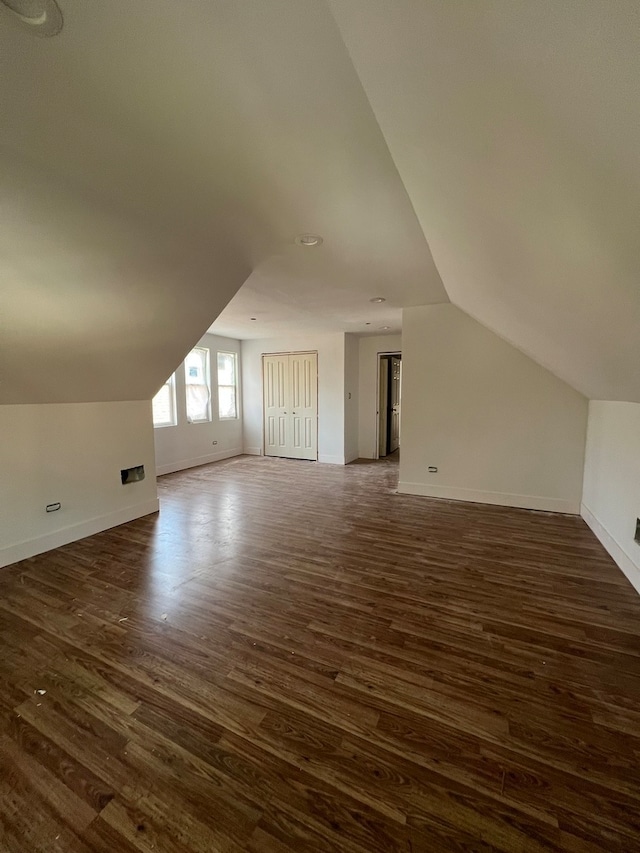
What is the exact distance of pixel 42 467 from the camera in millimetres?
2902

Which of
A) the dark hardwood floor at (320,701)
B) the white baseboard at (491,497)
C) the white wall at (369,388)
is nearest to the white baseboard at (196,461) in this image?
the white wall at (369,388)

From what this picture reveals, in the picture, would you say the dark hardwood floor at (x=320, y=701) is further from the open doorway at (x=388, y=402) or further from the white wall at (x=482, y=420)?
the open doorway at (x=388, y=402)

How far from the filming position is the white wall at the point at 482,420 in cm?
372

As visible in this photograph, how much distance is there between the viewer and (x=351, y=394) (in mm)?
6480

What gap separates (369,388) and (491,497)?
10.7ft

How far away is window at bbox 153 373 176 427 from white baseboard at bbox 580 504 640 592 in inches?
227

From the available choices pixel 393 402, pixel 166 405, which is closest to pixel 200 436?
pixel 166 405

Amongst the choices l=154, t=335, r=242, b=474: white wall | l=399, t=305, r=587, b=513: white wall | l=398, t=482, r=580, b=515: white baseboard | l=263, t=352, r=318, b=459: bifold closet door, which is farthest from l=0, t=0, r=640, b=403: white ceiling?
l=263, t=352, r=318, b=459: bifold closet door

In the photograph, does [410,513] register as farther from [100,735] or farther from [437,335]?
[100,735]

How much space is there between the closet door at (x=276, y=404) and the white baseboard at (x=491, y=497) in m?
3.10

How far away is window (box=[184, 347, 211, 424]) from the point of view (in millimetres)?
5961

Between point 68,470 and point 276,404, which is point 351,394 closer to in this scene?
point 276,404

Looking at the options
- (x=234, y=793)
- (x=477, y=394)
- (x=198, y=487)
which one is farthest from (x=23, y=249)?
(x=477, y=394)

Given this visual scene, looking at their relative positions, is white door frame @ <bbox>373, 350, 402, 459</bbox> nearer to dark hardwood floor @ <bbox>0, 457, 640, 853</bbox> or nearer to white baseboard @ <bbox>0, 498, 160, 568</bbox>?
dark hardwood floor @ <bbox>0, 457, 640, 853</bbox>
